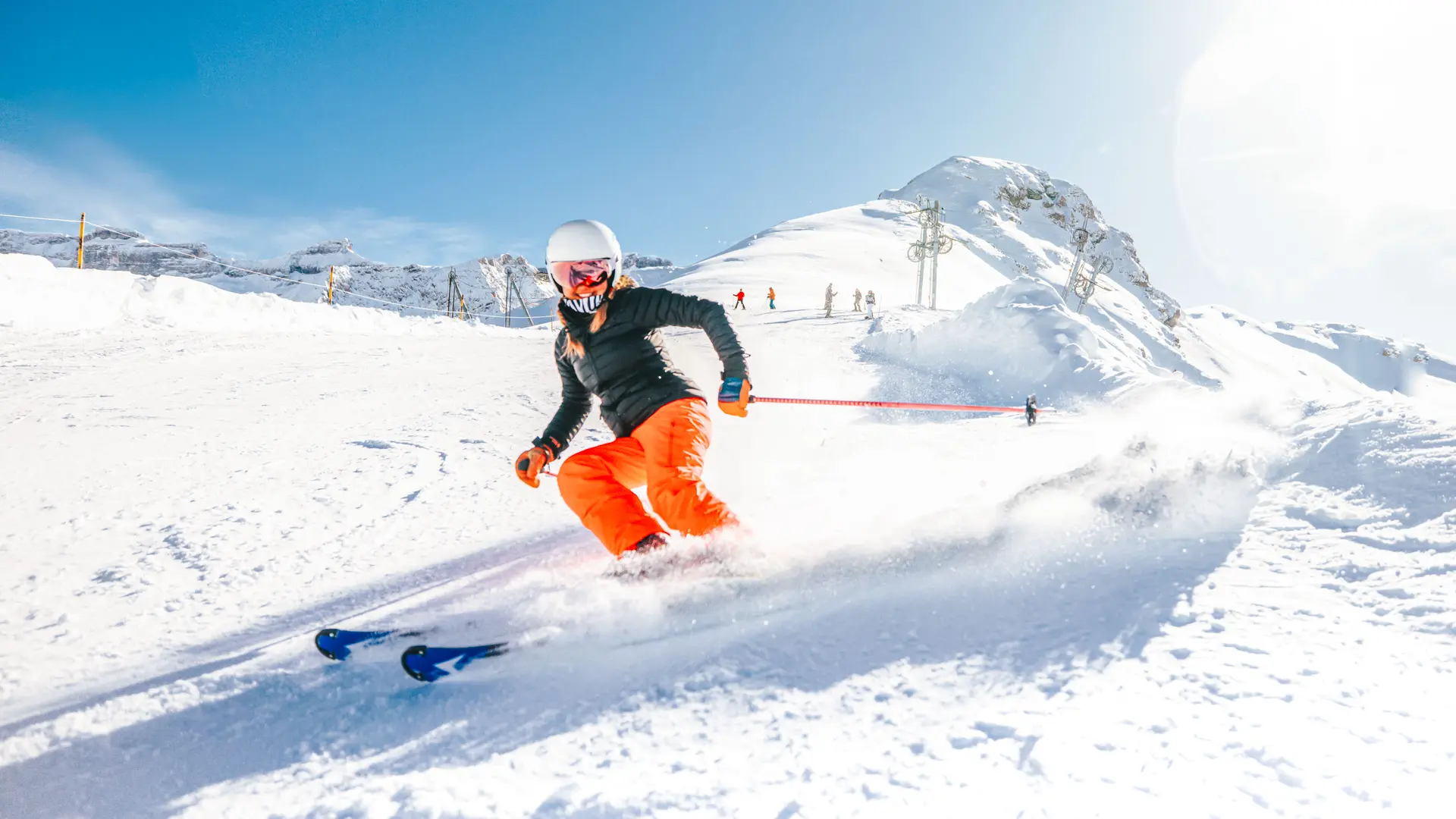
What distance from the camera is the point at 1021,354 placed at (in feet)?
31.3

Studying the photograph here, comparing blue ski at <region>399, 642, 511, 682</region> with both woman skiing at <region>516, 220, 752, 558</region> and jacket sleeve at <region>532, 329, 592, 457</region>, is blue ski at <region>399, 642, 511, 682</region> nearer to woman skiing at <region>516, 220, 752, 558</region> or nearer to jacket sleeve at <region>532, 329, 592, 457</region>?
woman skiing at <region>516, 220, 752, 558</region>

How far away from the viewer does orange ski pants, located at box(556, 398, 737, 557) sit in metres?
2.88

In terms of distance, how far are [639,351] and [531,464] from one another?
0.80 metres

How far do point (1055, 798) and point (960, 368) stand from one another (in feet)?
31.3

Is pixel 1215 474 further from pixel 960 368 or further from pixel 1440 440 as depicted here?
pixel 960 368

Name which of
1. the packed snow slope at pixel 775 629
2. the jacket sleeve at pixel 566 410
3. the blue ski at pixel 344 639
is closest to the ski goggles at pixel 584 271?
the jacket sleeve at pixel 566 410

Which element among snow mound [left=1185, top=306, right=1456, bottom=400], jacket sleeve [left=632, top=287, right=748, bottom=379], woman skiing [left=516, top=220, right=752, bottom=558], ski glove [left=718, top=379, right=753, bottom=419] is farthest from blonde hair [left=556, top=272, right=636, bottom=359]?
snow mound [left=1185, top=306, right=1456, bottom=400]

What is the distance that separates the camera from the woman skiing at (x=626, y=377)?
3.03 meters

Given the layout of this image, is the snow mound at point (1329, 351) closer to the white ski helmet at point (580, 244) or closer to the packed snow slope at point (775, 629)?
the packed snow slope at point (775, 629)

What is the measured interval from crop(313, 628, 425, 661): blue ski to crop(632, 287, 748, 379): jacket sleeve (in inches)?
65.7

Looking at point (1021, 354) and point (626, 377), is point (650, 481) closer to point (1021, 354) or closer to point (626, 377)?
point (626, 377)

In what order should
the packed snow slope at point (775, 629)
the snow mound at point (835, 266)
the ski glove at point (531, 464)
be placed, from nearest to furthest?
the packed snow slope at point (775, 629)
the ski glove at point (531, 464)
the snow mound at point (835, 266)

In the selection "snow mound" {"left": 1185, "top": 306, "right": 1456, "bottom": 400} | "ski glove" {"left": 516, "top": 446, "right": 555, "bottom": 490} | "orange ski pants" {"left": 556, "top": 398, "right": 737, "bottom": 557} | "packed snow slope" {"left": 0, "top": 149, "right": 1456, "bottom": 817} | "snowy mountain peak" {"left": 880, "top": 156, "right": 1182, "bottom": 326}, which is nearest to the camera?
"packed snow slope" {"left": 0, "top": 149, "right": 1456, "bottom": 817}

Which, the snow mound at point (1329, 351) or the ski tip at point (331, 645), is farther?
the snow mound at point (1329, 351)
